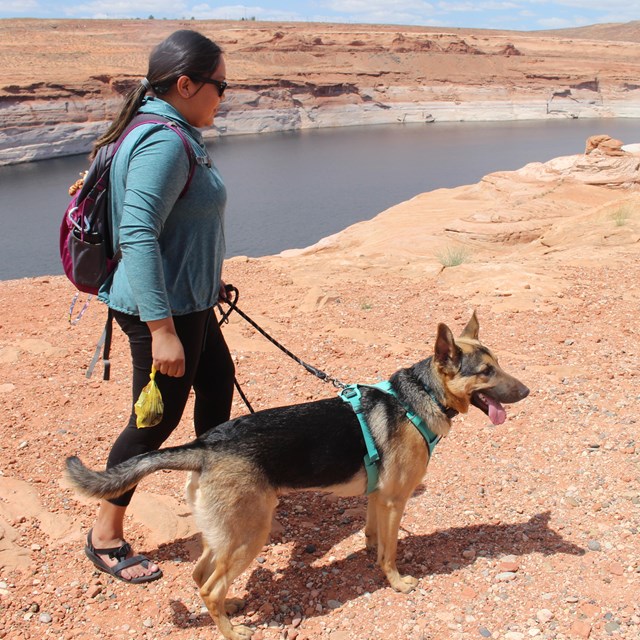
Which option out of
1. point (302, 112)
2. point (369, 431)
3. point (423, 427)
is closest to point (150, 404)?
point (369, 431)

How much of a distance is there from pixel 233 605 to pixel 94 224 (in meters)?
1.89

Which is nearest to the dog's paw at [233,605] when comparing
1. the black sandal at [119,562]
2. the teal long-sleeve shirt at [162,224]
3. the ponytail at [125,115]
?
the black sandal at [119,562]

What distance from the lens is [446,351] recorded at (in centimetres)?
313

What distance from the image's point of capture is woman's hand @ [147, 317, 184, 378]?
264 centimetres

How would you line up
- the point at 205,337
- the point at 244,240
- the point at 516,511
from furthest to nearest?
the point at 244,240 < the point at 516,511 < the point at 205,337

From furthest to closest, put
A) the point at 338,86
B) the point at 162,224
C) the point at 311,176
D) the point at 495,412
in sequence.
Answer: the point at 338,86
the point at 311,176
the point at 495,412
the point at 162,224

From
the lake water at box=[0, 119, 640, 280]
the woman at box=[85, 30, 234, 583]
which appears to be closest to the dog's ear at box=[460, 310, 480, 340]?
the woman at box=[85, 30, 234, 583]

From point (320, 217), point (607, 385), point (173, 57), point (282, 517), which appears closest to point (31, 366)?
point (282, 517)

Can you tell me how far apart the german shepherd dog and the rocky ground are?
300 mm

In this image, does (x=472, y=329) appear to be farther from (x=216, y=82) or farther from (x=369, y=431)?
(x=216, y=82)

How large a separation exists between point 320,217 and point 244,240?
14.9 feet

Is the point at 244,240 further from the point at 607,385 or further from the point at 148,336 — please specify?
the point at 148,336

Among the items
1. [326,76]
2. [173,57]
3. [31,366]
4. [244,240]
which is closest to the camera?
[173,57]

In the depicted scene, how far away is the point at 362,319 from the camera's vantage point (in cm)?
709
